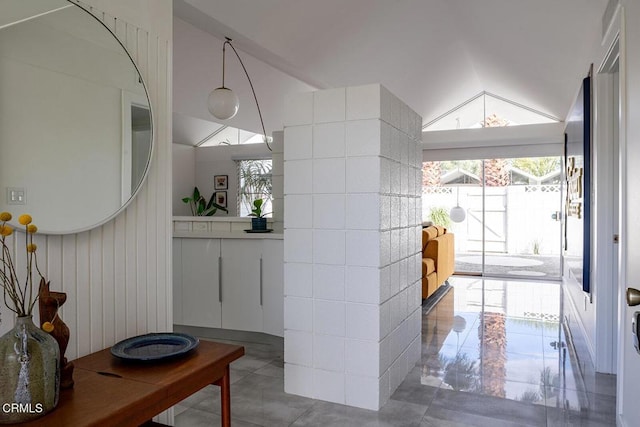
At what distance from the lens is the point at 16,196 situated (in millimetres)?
1418

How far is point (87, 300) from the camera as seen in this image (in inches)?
67.8

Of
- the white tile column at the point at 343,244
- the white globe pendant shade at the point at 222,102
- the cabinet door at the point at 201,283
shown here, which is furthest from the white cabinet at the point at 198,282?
the white tile column at the point at 343,244

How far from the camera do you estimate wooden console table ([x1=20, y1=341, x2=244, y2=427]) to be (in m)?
1.17

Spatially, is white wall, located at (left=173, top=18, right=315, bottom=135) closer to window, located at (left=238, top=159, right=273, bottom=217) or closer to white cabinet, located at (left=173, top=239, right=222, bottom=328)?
window, located at (left=238, top=159, right=273, bottom=217)

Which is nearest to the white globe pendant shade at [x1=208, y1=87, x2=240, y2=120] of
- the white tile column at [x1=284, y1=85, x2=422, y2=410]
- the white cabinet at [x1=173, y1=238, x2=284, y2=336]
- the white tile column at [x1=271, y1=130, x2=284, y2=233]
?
the white tile column at [x1=271, y1=130, x2=284, y2=233]

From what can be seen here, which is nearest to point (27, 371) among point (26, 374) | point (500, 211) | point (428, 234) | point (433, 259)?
point (26, 374)

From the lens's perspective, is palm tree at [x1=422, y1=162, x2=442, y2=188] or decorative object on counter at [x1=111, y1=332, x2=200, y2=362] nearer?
decorative object on counter at [x1=111, y1=332, x2=200, y2=362]

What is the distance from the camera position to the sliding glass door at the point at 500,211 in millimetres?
7141

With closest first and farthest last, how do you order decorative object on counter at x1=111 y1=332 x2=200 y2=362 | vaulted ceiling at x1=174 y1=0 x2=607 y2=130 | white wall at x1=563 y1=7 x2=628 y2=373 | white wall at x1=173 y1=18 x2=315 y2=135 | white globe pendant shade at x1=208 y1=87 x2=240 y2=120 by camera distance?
decorative object on counter at x1=111 y1=332 x2=200 y2=362
white wall at x1=563 y1=7 x2=628 y2=373
vaulted ceiling at x1=174 y1=0 x2=607 y2=130
white globe pendant shade at x1=208 y1=87 x2=240 y2=120
white wall at x1=173 y1=18 x2=315 y2=135

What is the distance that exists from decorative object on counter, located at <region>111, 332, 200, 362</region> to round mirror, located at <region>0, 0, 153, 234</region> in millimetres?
459

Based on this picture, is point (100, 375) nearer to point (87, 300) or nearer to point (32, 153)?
point (87, 300)

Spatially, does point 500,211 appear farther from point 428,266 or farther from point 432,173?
point 428,266

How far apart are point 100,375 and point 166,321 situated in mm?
674

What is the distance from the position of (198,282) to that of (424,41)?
12.0 ft
